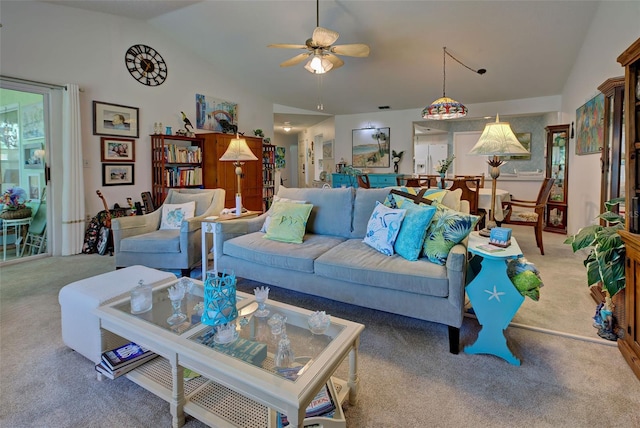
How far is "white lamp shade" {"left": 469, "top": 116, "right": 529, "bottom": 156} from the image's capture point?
90.3 inches

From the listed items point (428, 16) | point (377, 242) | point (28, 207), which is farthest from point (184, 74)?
point (377, 242)

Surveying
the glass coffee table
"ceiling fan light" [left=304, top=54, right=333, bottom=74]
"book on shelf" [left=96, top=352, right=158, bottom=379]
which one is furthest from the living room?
"ceiling fan light" [left=304, top=54, right=333, bottom=74]

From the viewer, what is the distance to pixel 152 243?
3.17 metres

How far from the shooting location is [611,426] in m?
1.40

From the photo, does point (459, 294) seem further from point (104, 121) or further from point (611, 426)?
point (104, 121)

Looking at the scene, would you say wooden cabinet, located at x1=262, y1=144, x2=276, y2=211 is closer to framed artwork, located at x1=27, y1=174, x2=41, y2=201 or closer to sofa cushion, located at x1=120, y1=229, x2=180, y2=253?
framed artwork, located at x1=27, y1=174, x2=41, y2=201

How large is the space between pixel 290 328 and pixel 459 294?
1.01 meters

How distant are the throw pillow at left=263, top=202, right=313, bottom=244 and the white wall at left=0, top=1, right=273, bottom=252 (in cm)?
322

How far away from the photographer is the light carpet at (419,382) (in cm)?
145

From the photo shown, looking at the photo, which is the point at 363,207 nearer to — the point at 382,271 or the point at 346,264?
the point at 346,264

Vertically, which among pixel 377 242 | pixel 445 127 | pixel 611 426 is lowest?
pixel 611 426

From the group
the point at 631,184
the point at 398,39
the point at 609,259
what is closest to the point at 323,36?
the point at 398,39

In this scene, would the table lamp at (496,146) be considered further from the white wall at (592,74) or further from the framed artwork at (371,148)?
the framed artwork at (371,148)

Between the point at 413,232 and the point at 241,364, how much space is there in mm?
1456
